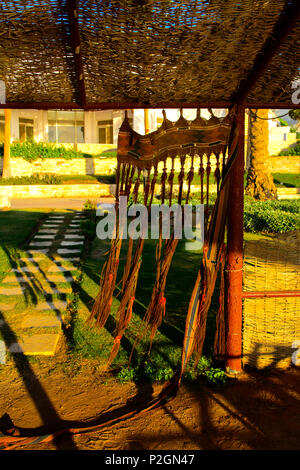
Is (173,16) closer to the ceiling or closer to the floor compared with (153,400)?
closer to the ceiling

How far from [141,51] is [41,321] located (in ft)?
10.3

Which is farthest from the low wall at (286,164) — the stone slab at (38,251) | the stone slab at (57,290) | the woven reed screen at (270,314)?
the woven reed screen at (270,314)

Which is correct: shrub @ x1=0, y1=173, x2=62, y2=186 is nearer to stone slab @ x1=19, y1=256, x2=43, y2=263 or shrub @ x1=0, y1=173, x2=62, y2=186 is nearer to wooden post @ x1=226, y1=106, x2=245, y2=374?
stone slab @ x1=19, y1=256, x2=43, y2=263

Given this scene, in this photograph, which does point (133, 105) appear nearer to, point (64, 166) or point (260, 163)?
point (260, 163)

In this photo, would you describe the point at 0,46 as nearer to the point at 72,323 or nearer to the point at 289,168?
the point at 72,323

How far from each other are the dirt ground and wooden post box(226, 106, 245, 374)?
22 cm

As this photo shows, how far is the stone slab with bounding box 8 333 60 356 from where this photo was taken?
Answer: 161 inches

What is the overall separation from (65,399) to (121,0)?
113 inches

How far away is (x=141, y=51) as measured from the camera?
3.07 meters

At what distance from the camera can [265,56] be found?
301 cm

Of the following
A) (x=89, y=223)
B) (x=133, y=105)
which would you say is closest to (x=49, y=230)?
(x=89, y=223)

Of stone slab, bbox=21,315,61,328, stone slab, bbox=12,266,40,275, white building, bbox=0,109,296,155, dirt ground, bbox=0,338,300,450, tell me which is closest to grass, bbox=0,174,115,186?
white building, bbox=0,109,296,155

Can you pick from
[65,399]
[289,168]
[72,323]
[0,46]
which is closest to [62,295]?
[72,323]

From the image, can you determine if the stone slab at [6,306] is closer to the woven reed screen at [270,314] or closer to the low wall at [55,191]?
the woven reed screen at [270,314]
